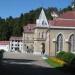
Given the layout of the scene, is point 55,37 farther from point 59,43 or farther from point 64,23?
point 64,23

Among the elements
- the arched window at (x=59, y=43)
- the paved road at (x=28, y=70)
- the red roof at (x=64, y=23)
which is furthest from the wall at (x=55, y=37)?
the paved road at (x=28, y=70)

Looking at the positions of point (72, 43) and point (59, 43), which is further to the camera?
point (72, 43)

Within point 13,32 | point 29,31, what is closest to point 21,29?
point 13,32

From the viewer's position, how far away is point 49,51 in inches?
3076

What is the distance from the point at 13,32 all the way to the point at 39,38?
4516 centimetres

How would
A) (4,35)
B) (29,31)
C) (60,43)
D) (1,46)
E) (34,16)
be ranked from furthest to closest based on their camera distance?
(34,16), (4,35), (29,31), (1,46), (60,43)

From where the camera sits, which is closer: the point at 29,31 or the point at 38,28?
the point at 38,28

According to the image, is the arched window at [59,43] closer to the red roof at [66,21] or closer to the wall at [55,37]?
the wall at [55,37]

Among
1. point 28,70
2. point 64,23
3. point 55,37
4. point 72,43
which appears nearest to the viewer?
point 28,70

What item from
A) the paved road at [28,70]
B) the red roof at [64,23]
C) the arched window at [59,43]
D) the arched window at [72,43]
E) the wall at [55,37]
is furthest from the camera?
the arched window at [72,43]

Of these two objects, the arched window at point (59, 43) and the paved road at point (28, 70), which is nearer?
the paved road at point (28, 70)

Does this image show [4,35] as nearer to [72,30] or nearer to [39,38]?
[39,38]

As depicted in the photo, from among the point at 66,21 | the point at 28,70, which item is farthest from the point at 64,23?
the point at 28,70

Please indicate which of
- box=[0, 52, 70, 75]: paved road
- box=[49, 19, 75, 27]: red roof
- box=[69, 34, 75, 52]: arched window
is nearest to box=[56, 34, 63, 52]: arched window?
box=[69, 34, 75, 52]: arched window
